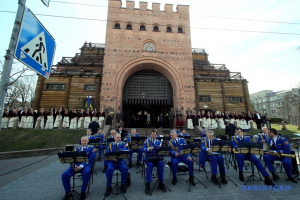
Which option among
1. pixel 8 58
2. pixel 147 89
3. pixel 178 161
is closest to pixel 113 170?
pixel 178 161

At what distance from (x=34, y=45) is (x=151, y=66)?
1427cm

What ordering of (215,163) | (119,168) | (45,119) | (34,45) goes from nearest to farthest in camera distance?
(34,45), (119,168), (215,163), (45,119)

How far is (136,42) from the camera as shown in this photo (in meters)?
16.4

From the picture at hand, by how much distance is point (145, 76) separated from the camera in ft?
56.5

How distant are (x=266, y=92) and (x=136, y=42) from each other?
70237 millimetres

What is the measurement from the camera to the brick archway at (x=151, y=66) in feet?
50.1

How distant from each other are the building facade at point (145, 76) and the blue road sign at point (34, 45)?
37.3 feet

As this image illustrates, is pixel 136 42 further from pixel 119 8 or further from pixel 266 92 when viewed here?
pixel 266 92

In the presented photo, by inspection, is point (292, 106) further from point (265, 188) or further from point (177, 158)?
point (177, 158)

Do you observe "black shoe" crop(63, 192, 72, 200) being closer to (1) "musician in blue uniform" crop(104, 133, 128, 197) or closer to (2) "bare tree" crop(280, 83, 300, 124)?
(1) "musician in blue uniform" crop(104, 133, 128, 197)

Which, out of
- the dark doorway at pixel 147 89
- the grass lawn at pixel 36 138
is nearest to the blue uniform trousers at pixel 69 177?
the grass lawn at pixel 36 138

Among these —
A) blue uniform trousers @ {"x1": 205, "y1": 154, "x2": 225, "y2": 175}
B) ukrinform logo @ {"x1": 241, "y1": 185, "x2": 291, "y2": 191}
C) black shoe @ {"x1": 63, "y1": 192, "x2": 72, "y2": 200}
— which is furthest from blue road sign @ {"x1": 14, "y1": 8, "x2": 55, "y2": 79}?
ukrinform logo @ {"x1": 241, "y1": 185, "x2": 291, "y2": 191}

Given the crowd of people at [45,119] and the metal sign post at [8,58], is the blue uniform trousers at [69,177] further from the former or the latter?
the crowd of people at [45,119]

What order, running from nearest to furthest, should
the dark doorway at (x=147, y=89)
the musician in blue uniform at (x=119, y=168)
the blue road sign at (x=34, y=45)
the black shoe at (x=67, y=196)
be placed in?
the blue road sign at (x=34, y=45) < the black shoe at (x=67, y=196) < the musician in blue uniform at (x=119, y=168) < the dark doorway at (x=147, y=89)
